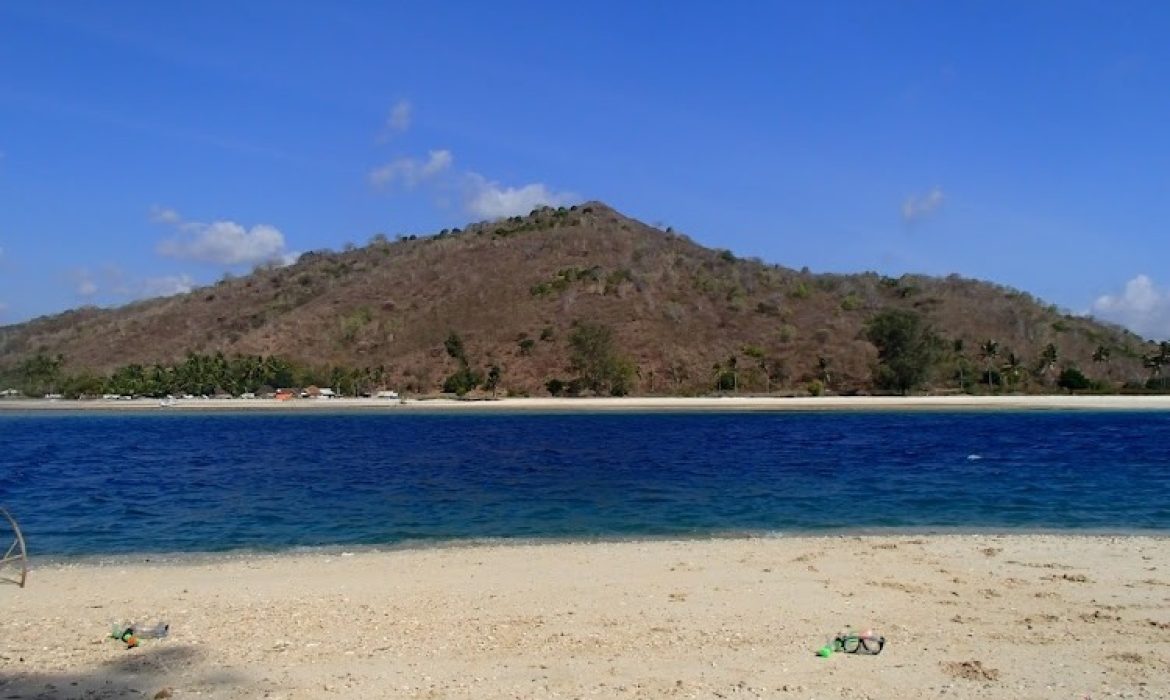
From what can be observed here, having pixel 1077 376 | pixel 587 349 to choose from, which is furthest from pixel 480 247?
pixel 1077 376

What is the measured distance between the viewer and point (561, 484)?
30.4 m

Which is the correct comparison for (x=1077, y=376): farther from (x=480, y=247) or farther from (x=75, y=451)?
(x=75, y=451)

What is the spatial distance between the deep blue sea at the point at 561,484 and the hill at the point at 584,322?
5039cm

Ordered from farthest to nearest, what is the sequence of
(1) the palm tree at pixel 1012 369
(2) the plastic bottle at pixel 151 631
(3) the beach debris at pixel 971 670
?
(1) the palm tree at pixel 1012 369 → (2) the plastic bottle at pixel 151 631 → (3) the beach debris at pixel 971 670

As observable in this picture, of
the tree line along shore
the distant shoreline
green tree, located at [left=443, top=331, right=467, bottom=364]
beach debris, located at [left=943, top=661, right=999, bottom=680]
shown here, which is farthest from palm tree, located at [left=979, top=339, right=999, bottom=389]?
beach debris, located at [left=943, top=661, right=999, bottom=680]

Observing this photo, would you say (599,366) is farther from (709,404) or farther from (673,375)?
(709,404)

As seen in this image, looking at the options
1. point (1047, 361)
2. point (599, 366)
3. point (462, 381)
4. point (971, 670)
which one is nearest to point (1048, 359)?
point (1047, 361)

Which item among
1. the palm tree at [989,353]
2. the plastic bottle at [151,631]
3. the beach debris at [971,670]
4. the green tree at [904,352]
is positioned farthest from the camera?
the palm tree at [989,353]

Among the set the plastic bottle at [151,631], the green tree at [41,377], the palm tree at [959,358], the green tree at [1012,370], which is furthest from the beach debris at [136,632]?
the green tree at [41,377]

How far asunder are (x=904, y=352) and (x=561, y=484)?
78892 mm

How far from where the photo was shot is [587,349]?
102 metres

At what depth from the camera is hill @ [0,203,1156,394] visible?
365 feet

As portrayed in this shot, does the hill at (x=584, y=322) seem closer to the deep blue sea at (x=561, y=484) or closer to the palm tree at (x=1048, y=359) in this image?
the palm tree at (x=1048, y=359)

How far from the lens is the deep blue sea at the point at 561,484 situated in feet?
71.4
